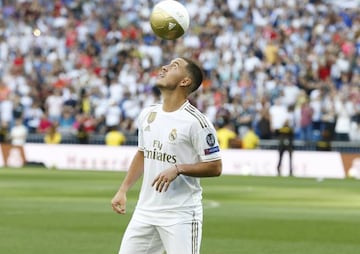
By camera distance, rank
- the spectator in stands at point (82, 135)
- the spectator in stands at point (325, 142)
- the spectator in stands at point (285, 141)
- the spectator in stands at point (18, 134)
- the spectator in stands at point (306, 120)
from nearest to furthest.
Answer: the spectator in stands at point (285, 141) → the spectator in stands at point (325, 142) → the spectator in stands at point (306, 120) → the spectator in stands at point (82, 135) → the spectator in stands at point (18, 134)

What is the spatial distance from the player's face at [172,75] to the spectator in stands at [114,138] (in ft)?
78.7

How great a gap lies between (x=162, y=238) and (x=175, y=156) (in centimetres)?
59

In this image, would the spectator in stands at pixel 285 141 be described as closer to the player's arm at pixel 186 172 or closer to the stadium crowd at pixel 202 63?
the stadium crowd at pixel 202 63

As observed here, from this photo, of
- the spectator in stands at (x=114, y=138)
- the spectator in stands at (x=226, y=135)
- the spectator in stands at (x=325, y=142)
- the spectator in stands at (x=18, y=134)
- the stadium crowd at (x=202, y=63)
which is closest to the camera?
the spectator in stands at (x=325, y=142)

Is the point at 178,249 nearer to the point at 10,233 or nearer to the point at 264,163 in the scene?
the point at 10,233

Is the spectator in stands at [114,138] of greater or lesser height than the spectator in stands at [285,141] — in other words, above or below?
below

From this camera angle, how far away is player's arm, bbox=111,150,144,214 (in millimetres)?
7805

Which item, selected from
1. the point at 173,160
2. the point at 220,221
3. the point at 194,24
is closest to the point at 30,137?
the point at 194,24

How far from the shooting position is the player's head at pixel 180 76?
7.67 metres

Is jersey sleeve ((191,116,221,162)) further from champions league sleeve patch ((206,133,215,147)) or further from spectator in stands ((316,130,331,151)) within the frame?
spectator in stands ((316,130,331,151))

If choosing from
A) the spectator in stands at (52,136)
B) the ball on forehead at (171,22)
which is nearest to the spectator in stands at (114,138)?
the spectator in stands at (52,136)

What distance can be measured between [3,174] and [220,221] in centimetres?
1284

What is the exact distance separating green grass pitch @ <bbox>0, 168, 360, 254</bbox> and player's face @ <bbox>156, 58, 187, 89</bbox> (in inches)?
211

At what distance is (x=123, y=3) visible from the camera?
37.6 metres
